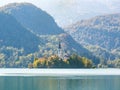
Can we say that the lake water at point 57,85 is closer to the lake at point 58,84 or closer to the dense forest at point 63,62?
the lake at point 58,84

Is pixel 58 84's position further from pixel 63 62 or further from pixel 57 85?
pixel 63 62

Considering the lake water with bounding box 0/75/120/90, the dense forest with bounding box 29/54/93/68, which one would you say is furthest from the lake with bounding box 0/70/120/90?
the dense forest with bounding box 29/54/93/68

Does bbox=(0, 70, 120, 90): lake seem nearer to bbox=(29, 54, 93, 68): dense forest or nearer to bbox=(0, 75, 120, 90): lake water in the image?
bbox=(0, 75, 120, 90): lake water

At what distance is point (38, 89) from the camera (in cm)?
5766

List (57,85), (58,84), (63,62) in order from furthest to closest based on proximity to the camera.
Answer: (63,62), (58,84), (57,85)

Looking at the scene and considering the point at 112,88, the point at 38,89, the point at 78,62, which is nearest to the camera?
the point at 38,89

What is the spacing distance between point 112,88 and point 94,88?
3.13 metres

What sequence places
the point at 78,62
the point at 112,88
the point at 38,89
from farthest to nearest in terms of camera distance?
the point at 78,62 < the point at 112,88 < the point at 38,89

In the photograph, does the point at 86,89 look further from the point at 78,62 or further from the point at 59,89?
the point at 78,62

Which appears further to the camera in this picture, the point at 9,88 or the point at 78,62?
the point at 78,62

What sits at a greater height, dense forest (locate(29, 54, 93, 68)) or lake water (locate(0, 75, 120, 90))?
lake water (locate(0, 75, 120, 90))

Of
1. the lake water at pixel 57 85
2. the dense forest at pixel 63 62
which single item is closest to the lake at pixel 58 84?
the lake water at pixel 57 85

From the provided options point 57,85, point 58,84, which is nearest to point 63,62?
point 58,84

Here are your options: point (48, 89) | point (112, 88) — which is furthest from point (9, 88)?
point (112, 88)
